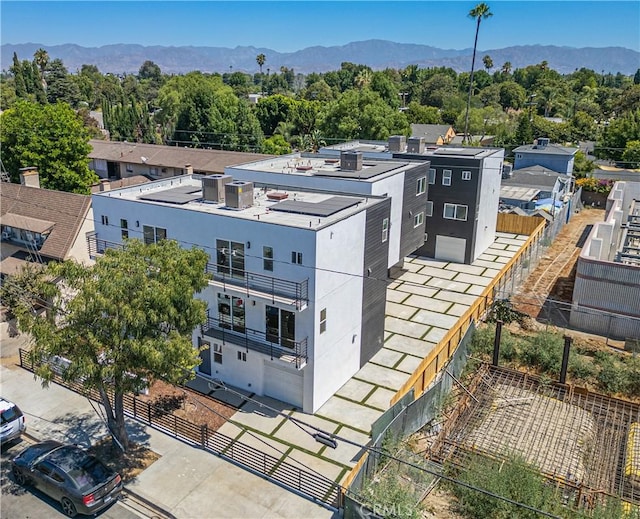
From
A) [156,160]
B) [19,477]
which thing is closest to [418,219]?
[19,477]

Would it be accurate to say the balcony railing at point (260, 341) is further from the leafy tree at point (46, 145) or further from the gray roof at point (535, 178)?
the gray roof at point (535, 178)

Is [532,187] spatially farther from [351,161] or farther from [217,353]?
[217,353]

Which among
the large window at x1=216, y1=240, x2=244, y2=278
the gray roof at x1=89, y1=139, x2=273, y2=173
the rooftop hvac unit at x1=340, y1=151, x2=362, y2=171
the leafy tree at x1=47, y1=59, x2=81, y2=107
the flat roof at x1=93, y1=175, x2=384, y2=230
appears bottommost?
the large window at x1=216, y1=240, x2=244, y2=278

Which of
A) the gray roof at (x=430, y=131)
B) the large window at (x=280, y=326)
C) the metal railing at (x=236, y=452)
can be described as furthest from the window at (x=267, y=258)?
the gray roof at (x=430, y=131)

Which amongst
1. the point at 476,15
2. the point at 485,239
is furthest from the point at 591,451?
the point at 476,15

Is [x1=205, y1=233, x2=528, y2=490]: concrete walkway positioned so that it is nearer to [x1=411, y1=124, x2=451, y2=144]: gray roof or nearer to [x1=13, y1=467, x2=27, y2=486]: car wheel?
[x1=13, y1=467, x2=27, y2=486]: car wheel

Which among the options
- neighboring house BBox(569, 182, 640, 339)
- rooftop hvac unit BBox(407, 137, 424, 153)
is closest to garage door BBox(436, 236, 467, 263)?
rooftop hvac unit BBox(407, 137, 424, 153)
